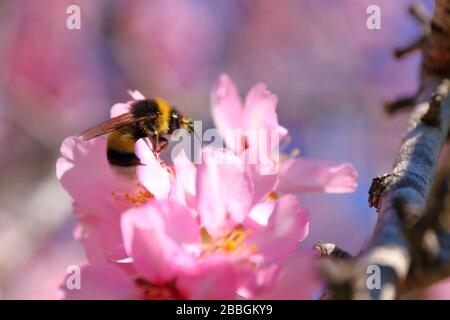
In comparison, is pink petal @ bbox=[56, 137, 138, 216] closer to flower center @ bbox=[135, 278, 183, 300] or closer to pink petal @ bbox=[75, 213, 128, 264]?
pink petal @ bbox=[75, 213, 128, 264]

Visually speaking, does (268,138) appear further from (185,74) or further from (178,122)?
(185,74)

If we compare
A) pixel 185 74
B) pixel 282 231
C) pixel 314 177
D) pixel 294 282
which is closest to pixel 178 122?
pixel 314 177

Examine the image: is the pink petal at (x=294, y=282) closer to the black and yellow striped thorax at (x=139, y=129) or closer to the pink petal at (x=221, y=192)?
the pink petal at (x=221, y=192)

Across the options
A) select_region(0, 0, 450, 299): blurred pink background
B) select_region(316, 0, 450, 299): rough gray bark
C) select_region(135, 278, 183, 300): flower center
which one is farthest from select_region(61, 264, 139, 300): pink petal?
select_region(0, 0, 450, 299): blurred pink background

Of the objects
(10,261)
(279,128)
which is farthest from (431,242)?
(10,261)

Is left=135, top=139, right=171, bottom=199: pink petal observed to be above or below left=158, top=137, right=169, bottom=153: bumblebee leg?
below
